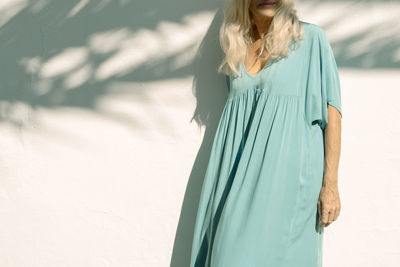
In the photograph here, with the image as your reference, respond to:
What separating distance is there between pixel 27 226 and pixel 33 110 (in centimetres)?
57

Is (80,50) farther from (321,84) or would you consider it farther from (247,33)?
(321,84)

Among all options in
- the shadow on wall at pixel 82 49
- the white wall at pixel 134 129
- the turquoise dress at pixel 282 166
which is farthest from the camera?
the shadow on wall at pixel 82 49

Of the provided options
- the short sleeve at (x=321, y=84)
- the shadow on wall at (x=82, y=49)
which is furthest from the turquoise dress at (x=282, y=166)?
the shadow on wall at (x=82, y=49)

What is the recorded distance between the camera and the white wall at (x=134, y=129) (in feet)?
9.31

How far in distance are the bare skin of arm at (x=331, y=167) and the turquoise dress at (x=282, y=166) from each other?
0.02m

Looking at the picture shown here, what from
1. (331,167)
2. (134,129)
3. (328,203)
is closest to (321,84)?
(331,167)

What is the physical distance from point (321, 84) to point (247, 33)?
415 millimetres

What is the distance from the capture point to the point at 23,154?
3.07m

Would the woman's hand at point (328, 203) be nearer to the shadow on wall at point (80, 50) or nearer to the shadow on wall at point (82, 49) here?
the shadow on wall at point (82, 49)

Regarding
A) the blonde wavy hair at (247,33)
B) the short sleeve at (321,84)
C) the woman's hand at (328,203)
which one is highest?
the blonde wavy hair at (247,33)

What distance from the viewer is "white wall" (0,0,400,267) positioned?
284 cm

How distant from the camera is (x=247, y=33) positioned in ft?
8.87

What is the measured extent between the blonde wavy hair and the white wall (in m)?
0.21

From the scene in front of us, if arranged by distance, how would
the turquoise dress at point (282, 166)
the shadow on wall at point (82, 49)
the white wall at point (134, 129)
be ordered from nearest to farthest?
the turquoise dress at point (282, 166) → the white wall at point (134, 129) → the shadow on wall at point (82, 49)
